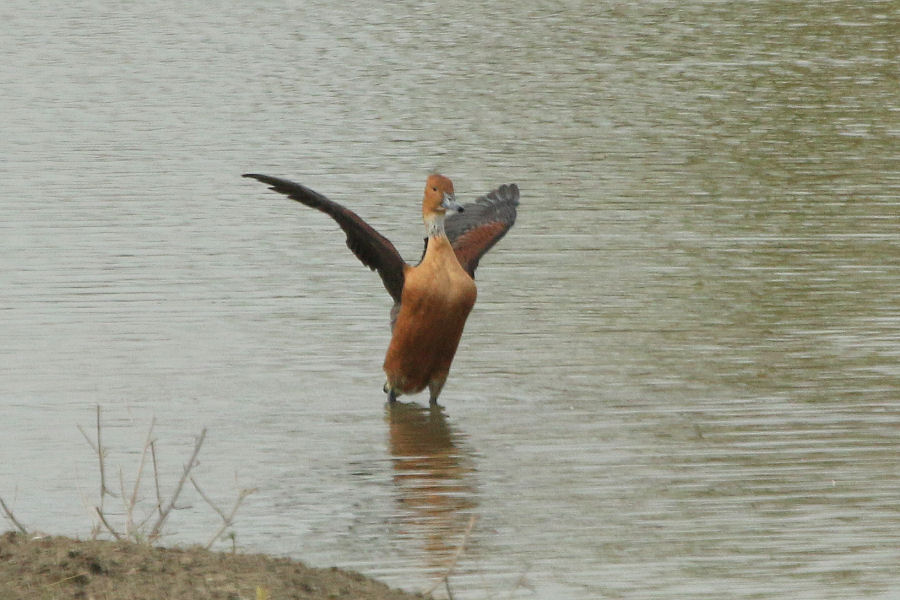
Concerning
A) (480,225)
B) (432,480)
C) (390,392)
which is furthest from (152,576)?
(480,225)

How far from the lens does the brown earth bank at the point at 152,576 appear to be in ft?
19.1

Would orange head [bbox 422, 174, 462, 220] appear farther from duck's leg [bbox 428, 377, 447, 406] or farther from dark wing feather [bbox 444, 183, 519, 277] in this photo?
duck's leg [bbox 428, 377, 447, 406]

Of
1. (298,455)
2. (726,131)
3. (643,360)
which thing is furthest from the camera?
(726,131)

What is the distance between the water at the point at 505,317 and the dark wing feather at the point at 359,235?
77cm

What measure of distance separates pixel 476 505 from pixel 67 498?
1993 mm

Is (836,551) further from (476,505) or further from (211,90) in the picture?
(211,90)

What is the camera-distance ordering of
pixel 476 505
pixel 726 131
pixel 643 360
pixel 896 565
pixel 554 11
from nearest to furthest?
pixel 896 565 → pixel 476 505 → pixel 643 360 → pixel 726 131 → pixel 554 11

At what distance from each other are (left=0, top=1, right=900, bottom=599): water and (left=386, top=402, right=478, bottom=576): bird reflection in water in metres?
0.03

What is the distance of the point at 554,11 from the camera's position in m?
31.2

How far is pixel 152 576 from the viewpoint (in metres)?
→ 5.95

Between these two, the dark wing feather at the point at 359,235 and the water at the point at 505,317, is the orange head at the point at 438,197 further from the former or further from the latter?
the water at the point at 505,317

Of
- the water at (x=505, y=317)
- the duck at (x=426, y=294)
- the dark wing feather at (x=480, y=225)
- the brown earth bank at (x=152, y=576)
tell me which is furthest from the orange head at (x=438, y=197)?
the brown earth bank at (x=152, y=576)

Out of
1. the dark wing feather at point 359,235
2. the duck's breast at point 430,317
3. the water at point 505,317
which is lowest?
the water at point 505,317

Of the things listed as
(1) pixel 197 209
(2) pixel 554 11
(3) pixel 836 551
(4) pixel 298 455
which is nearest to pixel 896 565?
(3) pixel 836 551
